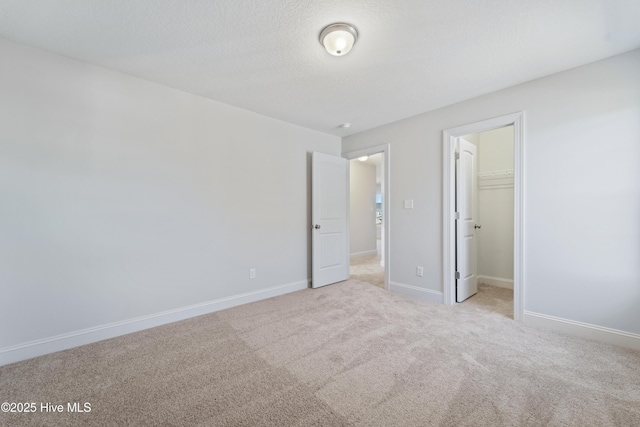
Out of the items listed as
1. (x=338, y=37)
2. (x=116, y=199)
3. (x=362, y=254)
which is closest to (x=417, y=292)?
(x=338, y=37)

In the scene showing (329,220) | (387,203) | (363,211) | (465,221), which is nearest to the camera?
(465,221)

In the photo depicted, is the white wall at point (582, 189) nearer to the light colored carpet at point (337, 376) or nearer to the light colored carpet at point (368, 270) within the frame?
the light colored carpet at point (337, 376)

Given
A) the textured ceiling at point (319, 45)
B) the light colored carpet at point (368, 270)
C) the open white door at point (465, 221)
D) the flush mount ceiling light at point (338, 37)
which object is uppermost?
the textured ceiling at point (319, 45)

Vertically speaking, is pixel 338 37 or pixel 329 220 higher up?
pixel 338 37

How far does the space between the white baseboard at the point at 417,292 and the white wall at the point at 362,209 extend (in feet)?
8.63

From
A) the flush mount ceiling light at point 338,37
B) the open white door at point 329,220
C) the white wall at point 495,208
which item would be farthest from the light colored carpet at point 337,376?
the flush mount ceiling light at point 338,37

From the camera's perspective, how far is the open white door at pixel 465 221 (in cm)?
321

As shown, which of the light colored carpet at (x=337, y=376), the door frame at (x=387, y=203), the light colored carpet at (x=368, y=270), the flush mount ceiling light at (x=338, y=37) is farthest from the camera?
the light colored carpet at (x=368, y=270)

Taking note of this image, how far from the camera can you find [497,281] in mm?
3900

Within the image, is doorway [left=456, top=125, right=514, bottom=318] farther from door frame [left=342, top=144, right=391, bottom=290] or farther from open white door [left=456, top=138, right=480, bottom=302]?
door frame [left=342, top=144, right=391, bottom=290]

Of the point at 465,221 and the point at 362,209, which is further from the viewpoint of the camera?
the point at 362,209

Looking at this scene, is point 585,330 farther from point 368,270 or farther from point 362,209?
point 362,209

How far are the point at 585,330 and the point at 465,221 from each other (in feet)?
4.93

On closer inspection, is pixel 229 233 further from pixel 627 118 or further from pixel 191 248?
pixel 627 118
